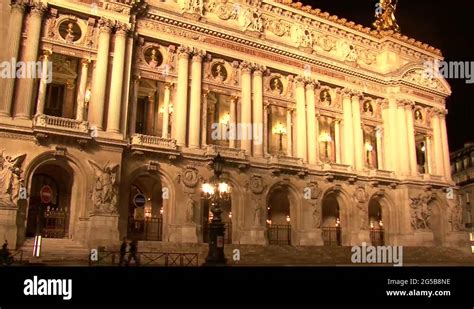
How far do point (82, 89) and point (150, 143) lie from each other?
5.26m

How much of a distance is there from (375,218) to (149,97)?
22.5m

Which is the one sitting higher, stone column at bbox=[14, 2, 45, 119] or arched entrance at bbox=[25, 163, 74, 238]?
stone column at bbox=[14, 2, 45, 119]

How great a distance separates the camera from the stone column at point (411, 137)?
3819cm

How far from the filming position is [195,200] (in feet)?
91.2

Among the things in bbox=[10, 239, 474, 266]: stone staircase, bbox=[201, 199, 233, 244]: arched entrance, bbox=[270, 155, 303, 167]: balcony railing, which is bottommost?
bbox=[10, 239, 474, 266]: stone staircase

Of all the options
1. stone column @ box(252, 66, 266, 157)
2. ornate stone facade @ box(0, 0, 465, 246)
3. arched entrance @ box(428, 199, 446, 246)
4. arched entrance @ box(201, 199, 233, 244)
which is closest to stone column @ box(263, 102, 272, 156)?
ornate stone facade @ box(0, 0, 465, 246)

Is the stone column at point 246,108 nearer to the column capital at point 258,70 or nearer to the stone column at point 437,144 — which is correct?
the column capital at point 258,70

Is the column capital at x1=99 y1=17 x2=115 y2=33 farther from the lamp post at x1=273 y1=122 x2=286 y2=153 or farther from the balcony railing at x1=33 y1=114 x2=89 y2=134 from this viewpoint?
the lamp post at x1=273 y1=122 x2=286 y2=153

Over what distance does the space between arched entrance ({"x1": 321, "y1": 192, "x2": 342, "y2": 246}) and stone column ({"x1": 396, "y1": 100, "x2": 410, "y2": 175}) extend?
6.76 metres

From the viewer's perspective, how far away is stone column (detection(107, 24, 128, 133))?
85.5ft

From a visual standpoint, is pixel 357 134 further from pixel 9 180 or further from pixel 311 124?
pixel 9 180
